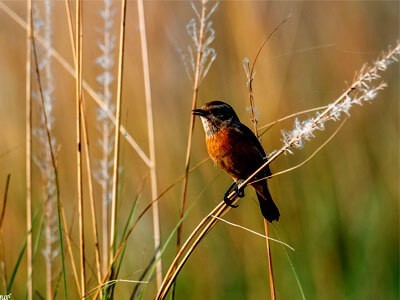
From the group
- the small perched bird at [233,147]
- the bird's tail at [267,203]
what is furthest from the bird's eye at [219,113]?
the bird's tail at [267,203]

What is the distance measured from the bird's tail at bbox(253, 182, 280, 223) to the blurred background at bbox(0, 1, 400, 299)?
536mm

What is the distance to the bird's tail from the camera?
219 centimetres

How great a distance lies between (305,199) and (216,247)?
513 mm

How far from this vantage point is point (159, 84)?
160 inches

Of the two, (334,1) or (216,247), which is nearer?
(216,247)

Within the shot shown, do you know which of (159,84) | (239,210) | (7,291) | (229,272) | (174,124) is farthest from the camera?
(159,84)

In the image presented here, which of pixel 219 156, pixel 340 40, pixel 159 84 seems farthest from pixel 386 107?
pixel 219 156

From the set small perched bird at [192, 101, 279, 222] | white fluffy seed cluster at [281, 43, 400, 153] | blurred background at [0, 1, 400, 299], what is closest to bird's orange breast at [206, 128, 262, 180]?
small perched bird at [192, 101, 279, 222]

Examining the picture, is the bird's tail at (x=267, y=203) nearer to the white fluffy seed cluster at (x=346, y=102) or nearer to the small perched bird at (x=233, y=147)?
the small perched bird at (x=233, y=147)

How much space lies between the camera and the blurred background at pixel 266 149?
10.5 ft

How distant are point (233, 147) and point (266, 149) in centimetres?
107

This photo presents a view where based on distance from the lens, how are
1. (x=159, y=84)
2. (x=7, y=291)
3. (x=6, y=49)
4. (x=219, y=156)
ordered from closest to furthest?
(x=7, y=291)
(x=219, y=156)
(x=159, y=84)
(x=6, y=49)

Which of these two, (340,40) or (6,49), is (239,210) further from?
(6,49)

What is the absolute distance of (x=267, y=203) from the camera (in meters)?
2.31
